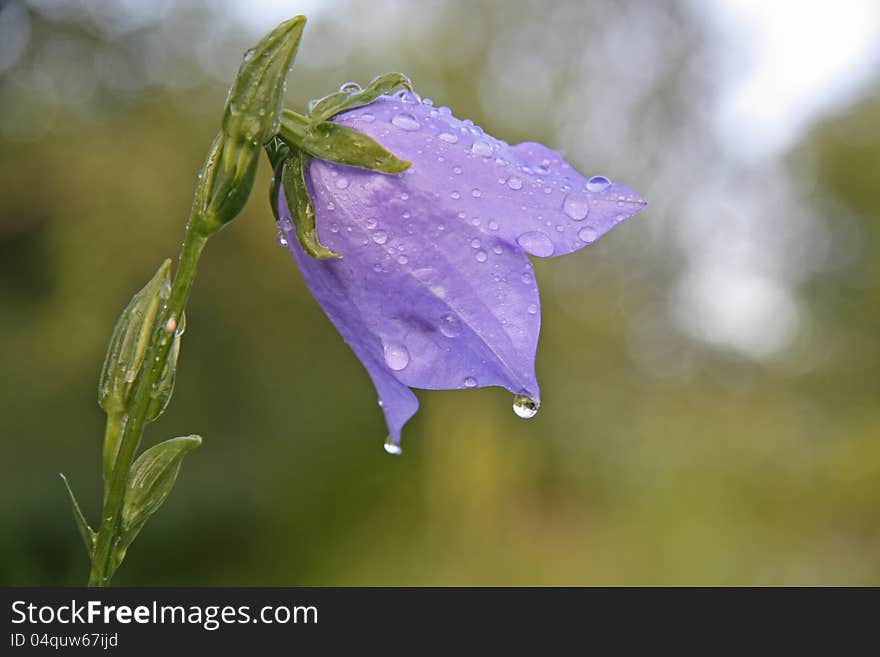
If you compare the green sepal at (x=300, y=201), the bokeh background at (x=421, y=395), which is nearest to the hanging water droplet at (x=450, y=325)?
the green sepal at (x=300, y=201)

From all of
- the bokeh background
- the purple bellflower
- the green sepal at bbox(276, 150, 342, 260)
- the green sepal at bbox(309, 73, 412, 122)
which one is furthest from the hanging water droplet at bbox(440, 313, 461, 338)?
the bokeh background

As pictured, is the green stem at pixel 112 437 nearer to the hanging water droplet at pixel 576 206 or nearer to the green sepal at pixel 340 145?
the green sepal at pixel 340 145

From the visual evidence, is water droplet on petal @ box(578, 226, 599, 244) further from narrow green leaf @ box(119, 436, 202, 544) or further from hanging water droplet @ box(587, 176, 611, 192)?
narrow green leaf @ box(119, 436, 202, 544)

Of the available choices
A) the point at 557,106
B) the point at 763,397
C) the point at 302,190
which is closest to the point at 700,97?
the point at 557,106

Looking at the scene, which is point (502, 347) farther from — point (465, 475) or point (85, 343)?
point (465, 475)

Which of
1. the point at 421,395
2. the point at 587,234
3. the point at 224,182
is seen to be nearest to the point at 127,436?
the point at 224,182

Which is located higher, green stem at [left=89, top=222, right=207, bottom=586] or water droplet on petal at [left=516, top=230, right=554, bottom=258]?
water droplet on petal at [left=516, top=230, right=554, bottom=258]

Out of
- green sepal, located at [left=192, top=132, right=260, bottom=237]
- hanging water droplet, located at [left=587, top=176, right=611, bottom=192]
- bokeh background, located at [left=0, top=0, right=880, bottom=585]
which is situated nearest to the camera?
green sepal, located at [left=192, top=132, right=260, bottom=237]
